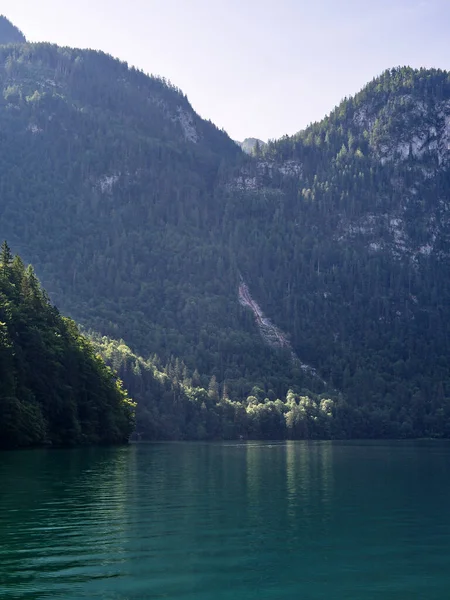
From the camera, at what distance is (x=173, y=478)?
2842 inches

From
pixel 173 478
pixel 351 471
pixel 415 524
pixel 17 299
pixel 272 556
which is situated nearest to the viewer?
pixel 272 556

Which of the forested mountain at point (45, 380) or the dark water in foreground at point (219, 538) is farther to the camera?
the forested mountain at point (45, 380)

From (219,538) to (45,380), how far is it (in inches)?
3518

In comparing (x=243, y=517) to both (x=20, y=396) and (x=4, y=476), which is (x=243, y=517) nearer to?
(x=4, y=476)

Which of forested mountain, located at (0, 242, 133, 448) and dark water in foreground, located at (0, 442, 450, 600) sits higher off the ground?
forested mountain, located at (0, 242, 133, 448)

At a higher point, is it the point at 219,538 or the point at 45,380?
the point at 45,380

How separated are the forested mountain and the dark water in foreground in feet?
127

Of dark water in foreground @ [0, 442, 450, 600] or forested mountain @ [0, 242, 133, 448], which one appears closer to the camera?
dark water in foreground @ [0, 442, 450, 600]

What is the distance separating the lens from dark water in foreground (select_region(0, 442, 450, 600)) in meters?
29.6

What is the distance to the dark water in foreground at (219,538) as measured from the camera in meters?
29.6

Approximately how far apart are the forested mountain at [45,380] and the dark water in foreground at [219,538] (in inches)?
1522

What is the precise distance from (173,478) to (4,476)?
14658 millimetres

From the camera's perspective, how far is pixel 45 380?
124 metres

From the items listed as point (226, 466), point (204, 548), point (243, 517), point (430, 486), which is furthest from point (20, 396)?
point (204, 548)
